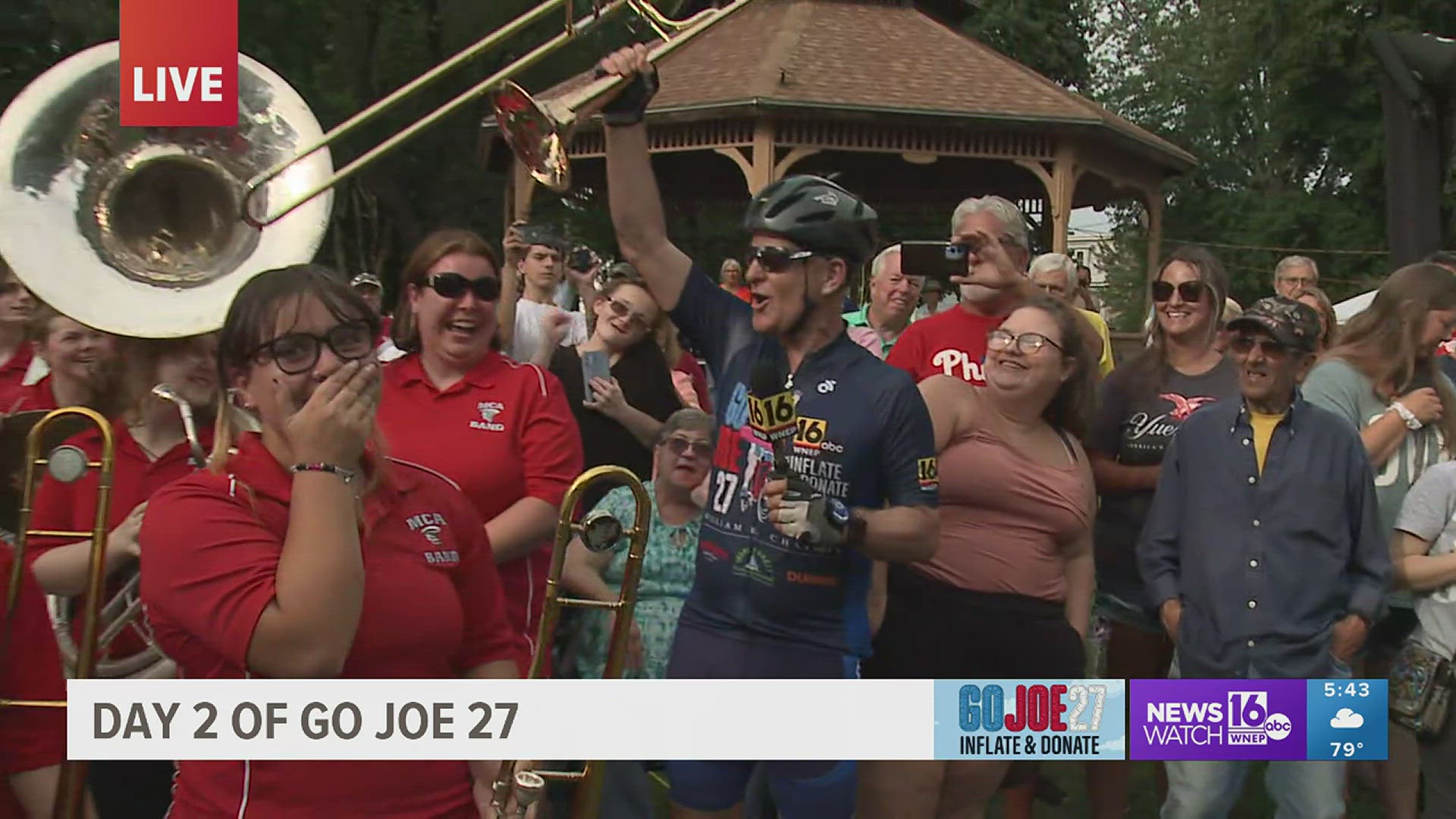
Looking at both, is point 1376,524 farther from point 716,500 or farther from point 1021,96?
point 1021,96

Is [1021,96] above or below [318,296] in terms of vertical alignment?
above

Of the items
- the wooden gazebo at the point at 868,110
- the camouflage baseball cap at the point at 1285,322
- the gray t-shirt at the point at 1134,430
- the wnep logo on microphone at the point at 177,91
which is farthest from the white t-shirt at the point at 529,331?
the wooden gazebo at the point at 868,110

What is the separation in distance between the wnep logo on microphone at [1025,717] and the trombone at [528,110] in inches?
66.9

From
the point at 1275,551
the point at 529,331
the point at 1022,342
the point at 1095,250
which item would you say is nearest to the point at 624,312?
the point at 529,331

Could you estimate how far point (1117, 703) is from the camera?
4.48 meters

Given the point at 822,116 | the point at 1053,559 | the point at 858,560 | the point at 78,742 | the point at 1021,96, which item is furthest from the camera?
the point at 1021,96

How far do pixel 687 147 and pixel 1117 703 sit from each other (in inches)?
475

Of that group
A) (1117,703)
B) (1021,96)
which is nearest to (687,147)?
(1021,96)

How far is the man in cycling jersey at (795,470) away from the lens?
10.8 ft

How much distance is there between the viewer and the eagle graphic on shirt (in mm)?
4891

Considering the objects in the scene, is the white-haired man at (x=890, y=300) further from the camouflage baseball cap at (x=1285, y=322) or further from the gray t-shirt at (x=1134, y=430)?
the camouflage baseball cap at (x=1285, y=322)

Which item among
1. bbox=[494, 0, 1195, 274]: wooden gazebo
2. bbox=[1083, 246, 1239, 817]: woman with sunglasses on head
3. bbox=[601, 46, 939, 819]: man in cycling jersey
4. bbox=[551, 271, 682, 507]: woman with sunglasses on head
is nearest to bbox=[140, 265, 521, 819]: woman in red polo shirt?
bbox=[601, 46, 939, 819]: man in cycling jersey

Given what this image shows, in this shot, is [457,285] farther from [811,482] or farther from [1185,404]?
[1185,404]

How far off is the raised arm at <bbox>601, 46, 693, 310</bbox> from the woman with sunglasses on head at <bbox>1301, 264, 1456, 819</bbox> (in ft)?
8.17
